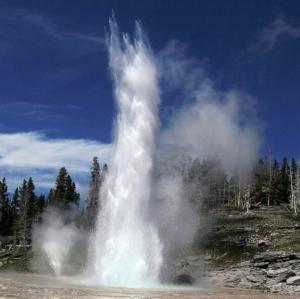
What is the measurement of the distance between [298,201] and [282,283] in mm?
62071

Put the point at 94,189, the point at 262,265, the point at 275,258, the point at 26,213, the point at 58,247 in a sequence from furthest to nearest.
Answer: the point at 94,189 → the point at 26,213 → the point at 58,247 → the point at 275,258 → the point at 262,265

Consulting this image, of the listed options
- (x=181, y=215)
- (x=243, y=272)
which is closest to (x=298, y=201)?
(x=181, y=215)

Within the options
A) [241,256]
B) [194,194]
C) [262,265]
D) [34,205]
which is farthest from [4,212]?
[262,265]

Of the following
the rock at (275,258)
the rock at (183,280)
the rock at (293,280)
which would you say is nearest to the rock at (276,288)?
the rock at (293,280)

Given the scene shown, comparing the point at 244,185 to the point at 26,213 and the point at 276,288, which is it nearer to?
the point at 26,213

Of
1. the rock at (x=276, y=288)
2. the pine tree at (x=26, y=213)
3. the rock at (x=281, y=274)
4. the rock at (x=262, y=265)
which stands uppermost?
the pine tree at (x=26, y=213)

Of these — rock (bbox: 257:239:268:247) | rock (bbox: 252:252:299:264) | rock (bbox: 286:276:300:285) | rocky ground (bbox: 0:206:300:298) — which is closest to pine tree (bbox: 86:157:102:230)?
rocky ground (bbox: 0:206:300:298)

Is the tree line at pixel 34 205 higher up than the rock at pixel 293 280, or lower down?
higher up

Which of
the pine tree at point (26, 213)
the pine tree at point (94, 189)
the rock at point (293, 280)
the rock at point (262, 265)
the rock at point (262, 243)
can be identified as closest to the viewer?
the rock at point (293, 280)

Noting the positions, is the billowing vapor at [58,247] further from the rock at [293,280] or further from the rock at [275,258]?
the rock at [293,280]

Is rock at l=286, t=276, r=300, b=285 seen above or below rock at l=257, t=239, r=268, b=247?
below

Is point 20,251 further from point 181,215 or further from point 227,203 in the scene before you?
point 227,203

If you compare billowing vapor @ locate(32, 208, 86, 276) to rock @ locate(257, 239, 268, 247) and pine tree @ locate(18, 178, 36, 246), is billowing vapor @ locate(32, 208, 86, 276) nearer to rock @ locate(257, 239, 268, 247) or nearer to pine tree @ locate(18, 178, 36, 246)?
pine tree @ locate(18, 178, 36, 246)

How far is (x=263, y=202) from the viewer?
10638 cm
